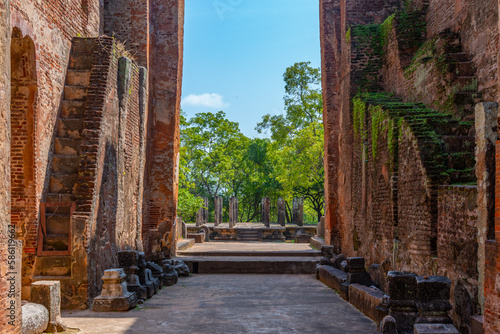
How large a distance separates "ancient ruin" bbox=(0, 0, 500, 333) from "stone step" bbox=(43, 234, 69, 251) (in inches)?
0.8

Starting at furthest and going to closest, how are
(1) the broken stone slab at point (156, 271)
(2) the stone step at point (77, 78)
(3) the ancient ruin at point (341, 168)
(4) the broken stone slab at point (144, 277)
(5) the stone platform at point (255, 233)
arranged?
(5) the stone platform at point (255, 233) → (1) the broken stone slab at point (156, 271) → (4) the broken stone slab at point (144, 277) → (2) the stone step at point (77, 78) → (3) the ancient ruin at point (341, 168)

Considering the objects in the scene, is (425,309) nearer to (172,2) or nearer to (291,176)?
(172,2)

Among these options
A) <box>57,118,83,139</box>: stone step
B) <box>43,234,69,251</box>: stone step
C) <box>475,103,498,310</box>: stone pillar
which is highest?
<box>57,118,83,139</box>: stone step

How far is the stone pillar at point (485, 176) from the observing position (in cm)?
568

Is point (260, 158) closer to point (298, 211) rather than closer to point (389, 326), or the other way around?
point (298, 211)

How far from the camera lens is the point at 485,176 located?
576cm

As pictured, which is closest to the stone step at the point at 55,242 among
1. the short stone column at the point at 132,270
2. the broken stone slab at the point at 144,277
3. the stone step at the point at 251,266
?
the short stone column at the point at 132,270

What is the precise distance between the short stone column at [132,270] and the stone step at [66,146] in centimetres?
213

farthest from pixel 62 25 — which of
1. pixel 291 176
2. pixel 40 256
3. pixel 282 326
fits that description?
pixel 291 176

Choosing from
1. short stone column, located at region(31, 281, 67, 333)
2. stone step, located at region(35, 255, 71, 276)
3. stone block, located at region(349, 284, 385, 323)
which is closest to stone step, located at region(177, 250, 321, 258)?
stone block, located at region(349, 284, 385, 323)

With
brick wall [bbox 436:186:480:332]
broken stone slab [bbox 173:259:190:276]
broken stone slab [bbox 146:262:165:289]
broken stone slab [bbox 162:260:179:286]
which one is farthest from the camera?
broken stone slab [bbox 173:259:190:276]

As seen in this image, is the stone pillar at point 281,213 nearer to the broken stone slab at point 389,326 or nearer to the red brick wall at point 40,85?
the red brick wall at point 40,85

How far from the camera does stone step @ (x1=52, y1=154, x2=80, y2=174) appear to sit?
9.34 metres

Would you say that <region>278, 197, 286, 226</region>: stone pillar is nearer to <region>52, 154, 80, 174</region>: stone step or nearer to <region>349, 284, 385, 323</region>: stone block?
<region>349, 284, 385, 323</region>: stone block
